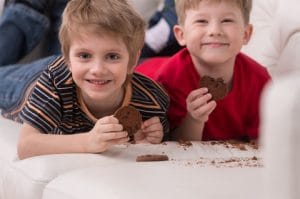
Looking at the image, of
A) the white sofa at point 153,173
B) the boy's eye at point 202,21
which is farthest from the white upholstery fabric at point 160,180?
the boy's eye at point 202,21

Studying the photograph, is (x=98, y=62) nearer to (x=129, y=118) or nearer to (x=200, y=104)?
(x=129, y=118)

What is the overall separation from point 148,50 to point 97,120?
0.86 metres

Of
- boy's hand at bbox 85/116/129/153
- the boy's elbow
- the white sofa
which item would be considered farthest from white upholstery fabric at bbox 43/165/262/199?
the boy's elbow

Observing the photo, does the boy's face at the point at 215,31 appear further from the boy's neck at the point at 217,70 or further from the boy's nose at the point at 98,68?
the boy's nose at the point at 98,68

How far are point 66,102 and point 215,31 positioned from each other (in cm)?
45

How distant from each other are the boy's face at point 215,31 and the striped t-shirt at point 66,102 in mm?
160

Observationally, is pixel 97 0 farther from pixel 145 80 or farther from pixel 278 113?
pixel 278 113

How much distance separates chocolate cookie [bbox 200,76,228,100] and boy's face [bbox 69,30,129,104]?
241 millimetres

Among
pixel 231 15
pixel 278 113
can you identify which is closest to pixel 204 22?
pixel 231 15

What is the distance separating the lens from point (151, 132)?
2.00 metres

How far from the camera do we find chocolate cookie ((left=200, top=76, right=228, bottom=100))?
2018 millimetres

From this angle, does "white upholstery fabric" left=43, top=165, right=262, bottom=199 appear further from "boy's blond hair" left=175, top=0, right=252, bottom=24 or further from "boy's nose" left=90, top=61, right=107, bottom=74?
"boy's blond hair" left=175, top=0, right=252, bottom=24

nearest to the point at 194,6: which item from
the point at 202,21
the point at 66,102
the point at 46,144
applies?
the point at 202,21

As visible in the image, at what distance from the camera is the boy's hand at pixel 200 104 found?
1978mm
